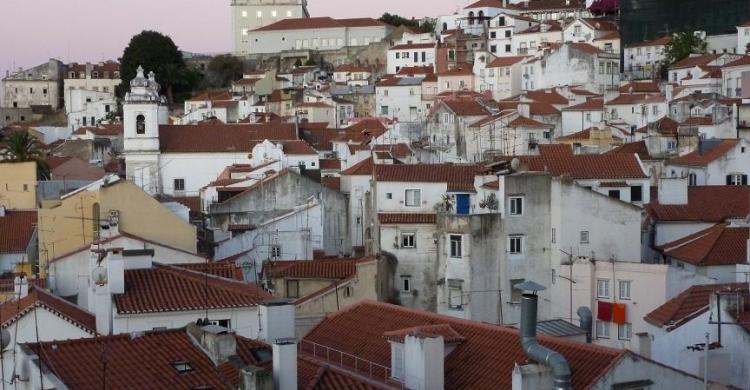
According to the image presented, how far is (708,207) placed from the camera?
35406mm

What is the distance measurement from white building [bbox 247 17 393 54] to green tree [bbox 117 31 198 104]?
62.0 feet

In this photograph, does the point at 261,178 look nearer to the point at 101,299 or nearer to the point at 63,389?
the point at 101,299

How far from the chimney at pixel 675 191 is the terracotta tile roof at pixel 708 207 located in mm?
227

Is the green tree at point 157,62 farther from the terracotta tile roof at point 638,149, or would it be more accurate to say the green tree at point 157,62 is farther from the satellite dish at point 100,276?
the satellite dish at point 100,276

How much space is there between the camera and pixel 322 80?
104m

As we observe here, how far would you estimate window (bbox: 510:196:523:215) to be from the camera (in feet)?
101

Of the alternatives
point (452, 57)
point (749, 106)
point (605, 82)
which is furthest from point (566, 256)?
point (452, 57)

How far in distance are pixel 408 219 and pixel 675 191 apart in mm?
7963

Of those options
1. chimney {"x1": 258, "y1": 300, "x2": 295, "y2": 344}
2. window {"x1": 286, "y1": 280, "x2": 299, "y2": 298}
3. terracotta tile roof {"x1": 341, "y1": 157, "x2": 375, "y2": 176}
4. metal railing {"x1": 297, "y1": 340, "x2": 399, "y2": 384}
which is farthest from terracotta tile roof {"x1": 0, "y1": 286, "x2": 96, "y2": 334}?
terracotta tile roof {"x1": 341, "y1": 157, "x2": 375, "y2": 176}

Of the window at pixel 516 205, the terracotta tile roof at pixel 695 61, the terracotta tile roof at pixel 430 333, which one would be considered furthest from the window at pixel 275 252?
the terracotta tile roof at pixel 695 61

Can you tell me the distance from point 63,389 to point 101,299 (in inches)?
212

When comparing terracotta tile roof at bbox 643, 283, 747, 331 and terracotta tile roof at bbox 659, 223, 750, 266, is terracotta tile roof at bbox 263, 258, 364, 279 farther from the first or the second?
terracotta tile roof at bbox 643, 283, 747, 331

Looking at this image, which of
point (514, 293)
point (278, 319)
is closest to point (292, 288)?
point (514, 293)

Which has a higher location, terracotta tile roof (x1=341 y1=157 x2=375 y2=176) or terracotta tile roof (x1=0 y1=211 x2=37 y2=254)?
terracotta tile roof (x1=341 y1=157 x2=375 y2=176)
